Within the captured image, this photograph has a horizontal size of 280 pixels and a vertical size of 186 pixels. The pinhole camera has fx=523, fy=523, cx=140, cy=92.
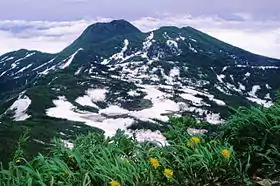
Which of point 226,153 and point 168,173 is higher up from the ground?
point 226,153

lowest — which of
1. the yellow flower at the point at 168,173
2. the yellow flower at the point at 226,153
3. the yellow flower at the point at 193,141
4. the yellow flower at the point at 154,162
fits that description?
the yellow flower at the point at 168,173

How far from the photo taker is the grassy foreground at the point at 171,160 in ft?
17.5

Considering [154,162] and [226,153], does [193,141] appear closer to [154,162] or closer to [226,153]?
[226,153]

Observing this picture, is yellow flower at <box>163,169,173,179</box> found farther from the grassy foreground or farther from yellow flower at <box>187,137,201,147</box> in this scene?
yellow flower at <box>187,137,201,147</box>

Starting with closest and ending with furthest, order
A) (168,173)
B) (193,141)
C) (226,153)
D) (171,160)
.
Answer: (168,173) → (226,153) → (171,160) → (193,141)

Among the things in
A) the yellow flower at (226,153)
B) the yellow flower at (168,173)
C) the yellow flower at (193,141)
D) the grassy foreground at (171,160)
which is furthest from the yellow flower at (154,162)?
the yellow flower at (226,153)

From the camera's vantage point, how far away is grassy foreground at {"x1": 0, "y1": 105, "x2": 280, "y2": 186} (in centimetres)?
532

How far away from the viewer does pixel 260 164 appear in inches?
255

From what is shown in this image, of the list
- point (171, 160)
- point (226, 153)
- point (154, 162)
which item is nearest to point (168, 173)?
point (154, 162)

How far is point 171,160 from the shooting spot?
619cm

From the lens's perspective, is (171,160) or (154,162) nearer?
(154,162)

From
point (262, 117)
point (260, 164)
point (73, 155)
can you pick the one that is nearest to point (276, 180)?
point (260, 164)

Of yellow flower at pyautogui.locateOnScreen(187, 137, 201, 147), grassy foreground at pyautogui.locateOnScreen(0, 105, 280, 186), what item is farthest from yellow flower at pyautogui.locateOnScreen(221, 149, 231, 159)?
yellow flower at pyautogui.locateOnScreen(187, 137, 201, 147)

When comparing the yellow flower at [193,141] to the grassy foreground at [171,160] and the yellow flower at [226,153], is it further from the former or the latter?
the yellow flower at [226,153]
